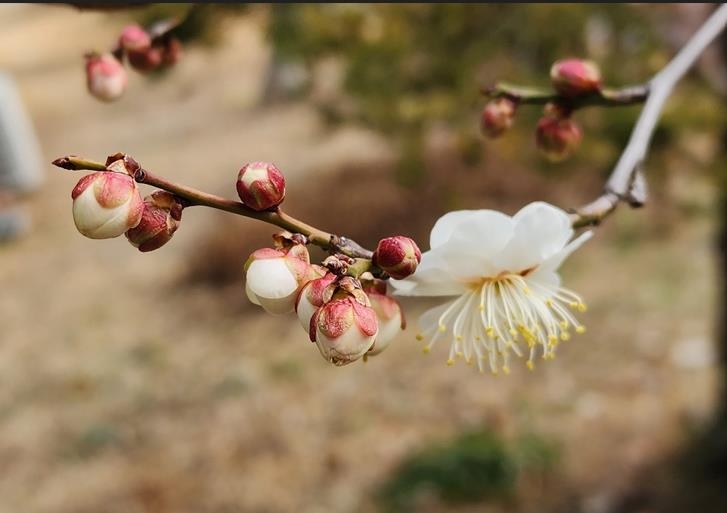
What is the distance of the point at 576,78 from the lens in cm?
87

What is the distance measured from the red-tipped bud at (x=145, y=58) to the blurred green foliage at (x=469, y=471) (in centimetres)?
214

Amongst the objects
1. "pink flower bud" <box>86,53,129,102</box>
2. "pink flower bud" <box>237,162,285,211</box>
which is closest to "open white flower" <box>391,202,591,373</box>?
"pink flower bud" <box>237,162,285,211</box>

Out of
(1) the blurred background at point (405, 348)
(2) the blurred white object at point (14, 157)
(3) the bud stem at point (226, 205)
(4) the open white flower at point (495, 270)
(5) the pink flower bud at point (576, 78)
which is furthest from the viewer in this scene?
(2) the blurred white object at point (14, 157)

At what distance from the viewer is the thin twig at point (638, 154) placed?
0.69 m

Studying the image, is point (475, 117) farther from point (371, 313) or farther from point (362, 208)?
point (371, 313)

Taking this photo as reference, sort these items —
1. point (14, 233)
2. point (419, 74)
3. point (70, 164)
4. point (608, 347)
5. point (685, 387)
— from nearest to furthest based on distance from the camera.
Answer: point (70, 164) < point (419, 74) < point (685, 387) < point (608, 347) < point (14, 233)

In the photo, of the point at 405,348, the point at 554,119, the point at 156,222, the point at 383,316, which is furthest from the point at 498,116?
the point at 405,348

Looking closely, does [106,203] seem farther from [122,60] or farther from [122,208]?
[122,60]

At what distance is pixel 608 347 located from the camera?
12.3 ft

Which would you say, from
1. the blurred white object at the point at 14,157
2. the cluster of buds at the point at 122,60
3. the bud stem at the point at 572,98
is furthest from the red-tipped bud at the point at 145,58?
the blurred white object at the point at 14,157

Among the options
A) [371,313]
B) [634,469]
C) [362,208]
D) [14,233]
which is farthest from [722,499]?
[14,233]

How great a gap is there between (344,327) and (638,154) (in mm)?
375

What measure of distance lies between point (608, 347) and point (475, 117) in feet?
4.15

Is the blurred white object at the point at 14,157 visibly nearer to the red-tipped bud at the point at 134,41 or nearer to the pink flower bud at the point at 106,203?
the red-tipped bud at the point at 134,41
